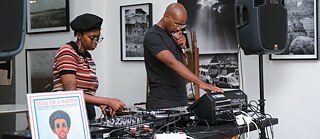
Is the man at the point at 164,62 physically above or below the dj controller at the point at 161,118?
above

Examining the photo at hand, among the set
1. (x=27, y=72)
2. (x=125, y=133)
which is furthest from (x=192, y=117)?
(x=27, y=72)

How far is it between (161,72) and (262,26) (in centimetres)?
72

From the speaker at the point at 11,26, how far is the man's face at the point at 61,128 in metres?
0.27

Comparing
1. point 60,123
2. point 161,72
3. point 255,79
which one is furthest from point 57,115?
point 255,79

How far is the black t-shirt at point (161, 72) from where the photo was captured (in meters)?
2.82

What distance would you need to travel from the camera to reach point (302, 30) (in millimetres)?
3375

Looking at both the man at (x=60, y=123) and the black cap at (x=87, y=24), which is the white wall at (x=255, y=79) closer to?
the black cap at (x=87, y=24)

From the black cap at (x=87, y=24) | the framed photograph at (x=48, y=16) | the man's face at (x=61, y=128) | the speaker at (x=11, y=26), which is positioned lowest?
the man's face at (x=61, y=128)

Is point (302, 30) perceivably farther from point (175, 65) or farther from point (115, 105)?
point (115, 105)

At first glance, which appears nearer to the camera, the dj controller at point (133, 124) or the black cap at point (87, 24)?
the dj controller at point (133, 124)

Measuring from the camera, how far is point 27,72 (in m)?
5.01

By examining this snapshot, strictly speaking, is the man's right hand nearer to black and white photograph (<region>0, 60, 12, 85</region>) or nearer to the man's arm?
the man's arm

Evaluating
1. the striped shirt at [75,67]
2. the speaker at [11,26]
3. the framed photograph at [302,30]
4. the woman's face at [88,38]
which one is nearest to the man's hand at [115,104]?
the striped shirt at [75,67]

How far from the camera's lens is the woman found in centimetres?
217
